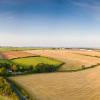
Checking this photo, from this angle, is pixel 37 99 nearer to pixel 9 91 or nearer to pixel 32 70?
pixel 9 91

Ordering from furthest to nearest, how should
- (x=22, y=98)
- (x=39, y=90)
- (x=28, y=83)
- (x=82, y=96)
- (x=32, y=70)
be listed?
(x=32, y=70) < (x=28, y=83) < (x=39, y=90) < (x=82, y=96) < (x=22, y=98)

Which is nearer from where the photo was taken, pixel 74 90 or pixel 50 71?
pixel 74 90

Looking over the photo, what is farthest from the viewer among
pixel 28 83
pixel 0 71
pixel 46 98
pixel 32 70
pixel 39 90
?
pixel 32 70

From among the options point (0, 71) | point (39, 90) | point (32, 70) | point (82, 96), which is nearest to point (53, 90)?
point (39, 90)

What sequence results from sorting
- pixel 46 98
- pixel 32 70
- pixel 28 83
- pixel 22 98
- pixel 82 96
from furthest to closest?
pixel 32 70, pixel 28 83, pixel 82 96, pixel 46 98, pixel 22 98

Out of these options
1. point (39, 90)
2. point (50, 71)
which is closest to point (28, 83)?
point (39, 90)

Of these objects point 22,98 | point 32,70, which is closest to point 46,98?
point 22,98

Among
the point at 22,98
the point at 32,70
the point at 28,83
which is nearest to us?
the point at 22,98

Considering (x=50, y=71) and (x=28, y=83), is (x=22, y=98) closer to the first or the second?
(x=28, y=83)

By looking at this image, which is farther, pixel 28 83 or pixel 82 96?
pixel 28 83
